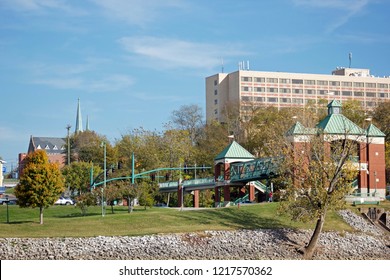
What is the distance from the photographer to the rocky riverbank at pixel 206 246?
177ft

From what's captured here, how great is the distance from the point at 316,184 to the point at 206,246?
974 centimetres

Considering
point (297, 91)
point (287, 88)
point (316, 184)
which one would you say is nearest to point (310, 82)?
point (297, 91)

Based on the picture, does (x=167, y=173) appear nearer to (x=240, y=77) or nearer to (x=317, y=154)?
(x=317, y=154)

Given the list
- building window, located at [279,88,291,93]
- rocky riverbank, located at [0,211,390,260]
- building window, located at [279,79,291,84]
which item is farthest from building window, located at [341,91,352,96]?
rocky riverbank, located at [0,211,390,260]

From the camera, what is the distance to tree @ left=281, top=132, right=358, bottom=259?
59.4 metres

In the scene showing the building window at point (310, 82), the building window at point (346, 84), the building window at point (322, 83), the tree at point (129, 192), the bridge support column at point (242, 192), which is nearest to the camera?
the tree at point (129, 192)

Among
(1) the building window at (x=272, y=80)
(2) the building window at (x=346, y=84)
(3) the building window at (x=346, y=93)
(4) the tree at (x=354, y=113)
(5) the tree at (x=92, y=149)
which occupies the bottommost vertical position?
(5) the tree at (x=92, y=149)

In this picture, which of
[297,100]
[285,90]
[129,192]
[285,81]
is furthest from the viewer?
[297,100]

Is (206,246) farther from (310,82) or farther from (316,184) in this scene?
(310,82)

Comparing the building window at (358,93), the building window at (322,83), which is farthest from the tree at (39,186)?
the building window at (358,93)

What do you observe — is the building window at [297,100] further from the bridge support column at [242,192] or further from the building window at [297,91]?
the bridge support column at [242,192]

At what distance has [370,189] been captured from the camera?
7906 centimetres

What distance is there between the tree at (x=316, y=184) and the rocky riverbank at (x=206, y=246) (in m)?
2.21

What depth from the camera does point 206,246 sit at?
189ft
